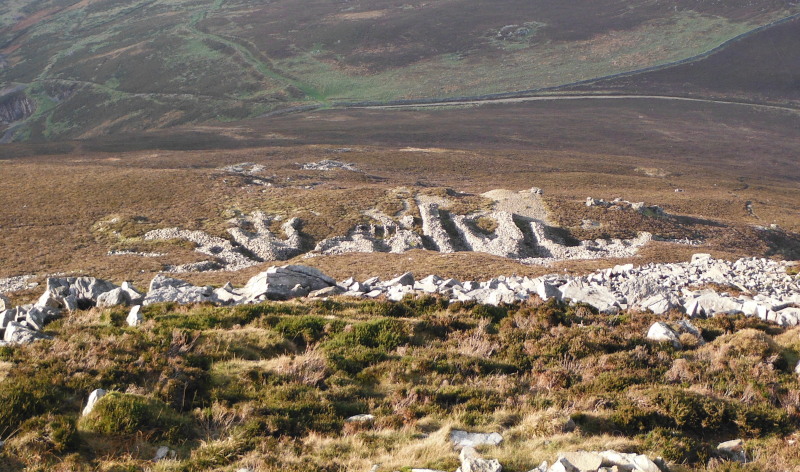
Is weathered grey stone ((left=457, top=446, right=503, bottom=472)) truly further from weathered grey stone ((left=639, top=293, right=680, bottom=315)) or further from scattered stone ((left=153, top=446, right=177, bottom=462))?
weathered grey stone ((left=639, top=293, right=680, bottom=315))

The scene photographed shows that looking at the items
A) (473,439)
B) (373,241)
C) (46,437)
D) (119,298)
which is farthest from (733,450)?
(373,241)

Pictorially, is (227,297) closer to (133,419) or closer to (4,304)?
(4,304)

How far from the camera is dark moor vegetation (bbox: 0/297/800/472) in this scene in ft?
32.6

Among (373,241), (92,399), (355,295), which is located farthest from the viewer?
(373,241)

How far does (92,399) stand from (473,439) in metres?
7.63

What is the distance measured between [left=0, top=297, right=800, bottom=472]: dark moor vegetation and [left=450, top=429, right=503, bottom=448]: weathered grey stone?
0.78 feet

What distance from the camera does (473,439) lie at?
34.0ft

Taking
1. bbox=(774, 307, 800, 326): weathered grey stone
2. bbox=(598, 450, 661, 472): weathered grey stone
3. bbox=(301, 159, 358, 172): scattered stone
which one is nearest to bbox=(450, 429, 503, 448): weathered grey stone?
bbox=(598, 450, 661, 472): weathered grey stone

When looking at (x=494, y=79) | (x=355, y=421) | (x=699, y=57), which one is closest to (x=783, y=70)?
(x=699, y=57)

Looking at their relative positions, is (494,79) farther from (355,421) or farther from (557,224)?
(355,421)

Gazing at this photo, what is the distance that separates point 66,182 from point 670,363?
79874 millimetres

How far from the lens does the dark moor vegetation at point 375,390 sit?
9945mm

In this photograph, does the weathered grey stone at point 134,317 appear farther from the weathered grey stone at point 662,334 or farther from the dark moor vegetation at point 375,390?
the weathered grey stone at point 662,334

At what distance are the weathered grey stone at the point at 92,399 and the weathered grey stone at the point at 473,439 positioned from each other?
280 inches
